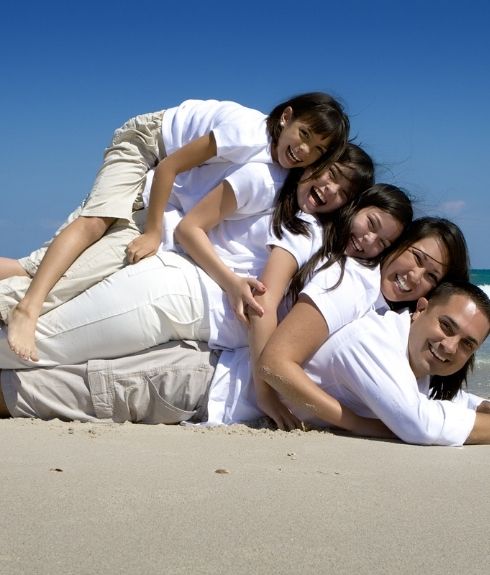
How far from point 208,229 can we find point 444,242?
1.29 m

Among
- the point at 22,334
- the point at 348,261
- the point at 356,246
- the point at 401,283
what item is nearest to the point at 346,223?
the point at 356,246

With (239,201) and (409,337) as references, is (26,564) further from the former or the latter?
(239,201)

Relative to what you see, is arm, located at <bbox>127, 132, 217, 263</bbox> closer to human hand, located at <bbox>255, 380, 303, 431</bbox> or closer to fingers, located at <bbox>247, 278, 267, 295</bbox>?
fingers, located at <bbox>247, 278, 267, 295</bbox>

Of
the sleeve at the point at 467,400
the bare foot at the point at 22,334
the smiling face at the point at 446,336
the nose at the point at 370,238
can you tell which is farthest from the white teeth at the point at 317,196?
the bare foot at the point at 22,334

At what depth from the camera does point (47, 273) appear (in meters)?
4.29

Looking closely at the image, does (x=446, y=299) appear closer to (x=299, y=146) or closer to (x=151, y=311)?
(x=299, y=146)

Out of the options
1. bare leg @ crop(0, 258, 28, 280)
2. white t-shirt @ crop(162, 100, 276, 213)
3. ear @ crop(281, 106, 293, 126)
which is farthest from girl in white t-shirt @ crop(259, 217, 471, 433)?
bare leg @ crop(0, 258, 28, 280)

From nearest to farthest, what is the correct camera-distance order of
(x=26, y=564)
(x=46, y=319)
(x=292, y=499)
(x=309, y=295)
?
(x=26, y=564) < (x=292, y=499) < (x=309, y=295) < (x=46, y=319)

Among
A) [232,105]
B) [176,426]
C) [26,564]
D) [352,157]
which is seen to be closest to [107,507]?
[26,564]

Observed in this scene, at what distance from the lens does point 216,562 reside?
2.08m

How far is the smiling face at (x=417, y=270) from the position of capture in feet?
13.9

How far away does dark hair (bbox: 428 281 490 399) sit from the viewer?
399cm

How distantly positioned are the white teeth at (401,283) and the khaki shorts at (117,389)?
3.61 ft

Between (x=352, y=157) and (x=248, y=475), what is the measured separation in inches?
85.6
